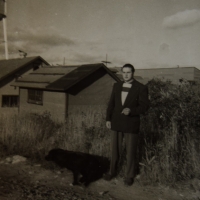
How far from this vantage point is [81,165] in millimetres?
4344

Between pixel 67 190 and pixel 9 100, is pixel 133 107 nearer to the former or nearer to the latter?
pixel 67 190

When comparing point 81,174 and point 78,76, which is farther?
point 78,76

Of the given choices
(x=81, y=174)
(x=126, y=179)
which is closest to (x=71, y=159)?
(x=81, y=174)

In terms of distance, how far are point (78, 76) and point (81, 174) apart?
32.9 feet

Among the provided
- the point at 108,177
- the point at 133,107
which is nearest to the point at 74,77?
the point at 108,177

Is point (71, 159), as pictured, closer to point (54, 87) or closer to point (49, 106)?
point (54, 87)

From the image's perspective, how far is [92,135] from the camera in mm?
6453

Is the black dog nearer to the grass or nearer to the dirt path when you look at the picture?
the dirt path

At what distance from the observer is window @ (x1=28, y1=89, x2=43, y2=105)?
15.7m

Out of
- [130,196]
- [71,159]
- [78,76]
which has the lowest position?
[130,196]

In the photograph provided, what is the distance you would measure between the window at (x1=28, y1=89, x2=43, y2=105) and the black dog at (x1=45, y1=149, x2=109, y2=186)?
11022 mm

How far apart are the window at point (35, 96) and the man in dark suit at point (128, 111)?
476 inches

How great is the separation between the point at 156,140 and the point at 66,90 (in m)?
8.45

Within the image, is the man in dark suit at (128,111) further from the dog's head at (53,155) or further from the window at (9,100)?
the window at (9,100)
